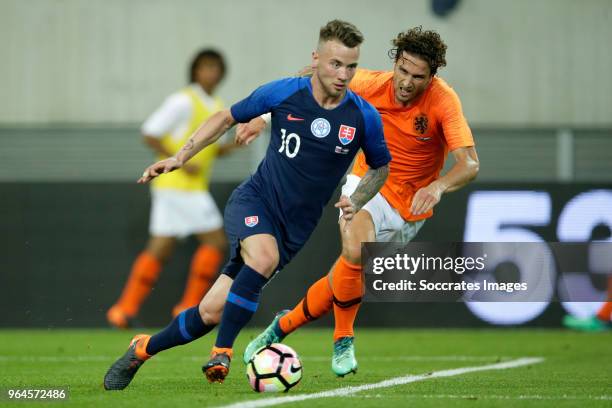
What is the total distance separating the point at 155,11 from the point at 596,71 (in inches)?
214

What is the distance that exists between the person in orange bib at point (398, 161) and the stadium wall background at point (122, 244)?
12.1 ft

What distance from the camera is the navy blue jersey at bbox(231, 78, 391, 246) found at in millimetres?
6590

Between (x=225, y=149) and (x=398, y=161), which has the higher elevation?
(x=398, y=161)

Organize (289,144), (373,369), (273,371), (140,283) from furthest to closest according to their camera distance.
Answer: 1. (140,283)
2. (373,369)
3. (289,144)
4. (273,371)

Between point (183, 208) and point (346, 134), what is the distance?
5.19 meters

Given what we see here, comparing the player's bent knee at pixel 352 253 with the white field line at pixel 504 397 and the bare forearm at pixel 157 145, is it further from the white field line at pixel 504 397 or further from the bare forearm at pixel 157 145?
the bare forearm at pixel 157 145

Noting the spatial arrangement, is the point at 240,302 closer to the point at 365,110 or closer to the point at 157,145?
the point at 365,110

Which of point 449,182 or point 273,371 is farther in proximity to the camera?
point 449,182

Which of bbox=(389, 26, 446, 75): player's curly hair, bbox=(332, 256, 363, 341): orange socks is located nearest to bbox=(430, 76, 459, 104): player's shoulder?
bbox=(389, 26, 446, 75): player's curly hair

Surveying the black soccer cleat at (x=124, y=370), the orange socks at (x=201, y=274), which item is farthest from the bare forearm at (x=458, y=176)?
the orange socks at (x=201, y=274)

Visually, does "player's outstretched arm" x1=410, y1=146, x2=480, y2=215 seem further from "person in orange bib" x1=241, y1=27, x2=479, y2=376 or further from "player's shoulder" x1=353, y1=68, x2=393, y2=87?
→ "player's shoulder" x1=353, y1=68, x2=393, y2=87

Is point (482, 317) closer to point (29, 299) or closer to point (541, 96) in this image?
point (29, 299)

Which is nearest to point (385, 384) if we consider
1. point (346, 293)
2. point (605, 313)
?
point (346, 293)

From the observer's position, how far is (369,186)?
22.3 feet
